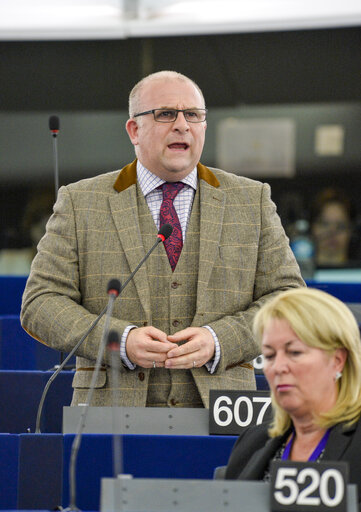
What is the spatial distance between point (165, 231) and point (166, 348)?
29 cm

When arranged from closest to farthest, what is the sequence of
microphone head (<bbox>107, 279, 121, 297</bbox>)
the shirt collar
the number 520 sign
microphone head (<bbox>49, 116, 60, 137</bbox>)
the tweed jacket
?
A: microphone head (<bbox>107, 279, 121, 297</bbox>)
the number 520 sign
the tweed jacket
the shirt collar
microphone head (<bbox>49, 116, 60, 137</bbox>)

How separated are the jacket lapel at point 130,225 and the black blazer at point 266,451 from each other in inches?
25.1

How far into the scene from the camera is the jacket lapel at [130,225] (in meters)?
2.69

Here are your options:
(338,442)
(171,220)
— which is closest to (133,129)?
(171,220)

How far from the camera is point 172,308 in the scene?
270 centimetres

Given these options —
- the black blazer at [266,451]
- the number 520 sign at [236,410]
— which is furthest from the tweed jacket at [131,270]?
the black blazer at [266,451]

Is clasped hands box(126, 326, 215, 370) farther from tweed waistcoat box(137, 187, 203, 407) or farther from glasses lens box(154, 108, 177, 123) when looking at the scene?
glasses lens box(154, 108, 177, 123)

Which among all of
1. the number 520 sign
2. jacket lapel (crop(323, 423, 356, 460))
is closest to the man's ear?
the number 520 sign

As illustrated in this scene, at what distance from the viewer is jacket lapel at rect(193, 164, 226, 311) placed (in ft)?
8.83

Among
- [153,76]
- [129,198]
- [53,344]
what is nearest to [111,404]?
[53,344]

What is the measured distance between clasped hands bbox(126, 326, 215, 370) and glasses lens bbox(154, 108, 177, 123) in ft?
1.89

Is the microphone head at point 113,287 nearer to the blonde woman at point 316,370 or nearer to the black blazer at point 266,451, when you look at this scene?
the blonde woman at point 316,370

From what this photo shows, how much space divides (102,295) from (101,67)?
17.4 ft

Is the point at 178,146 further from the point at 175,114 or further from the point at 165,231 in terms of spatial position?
the point at 165,231
